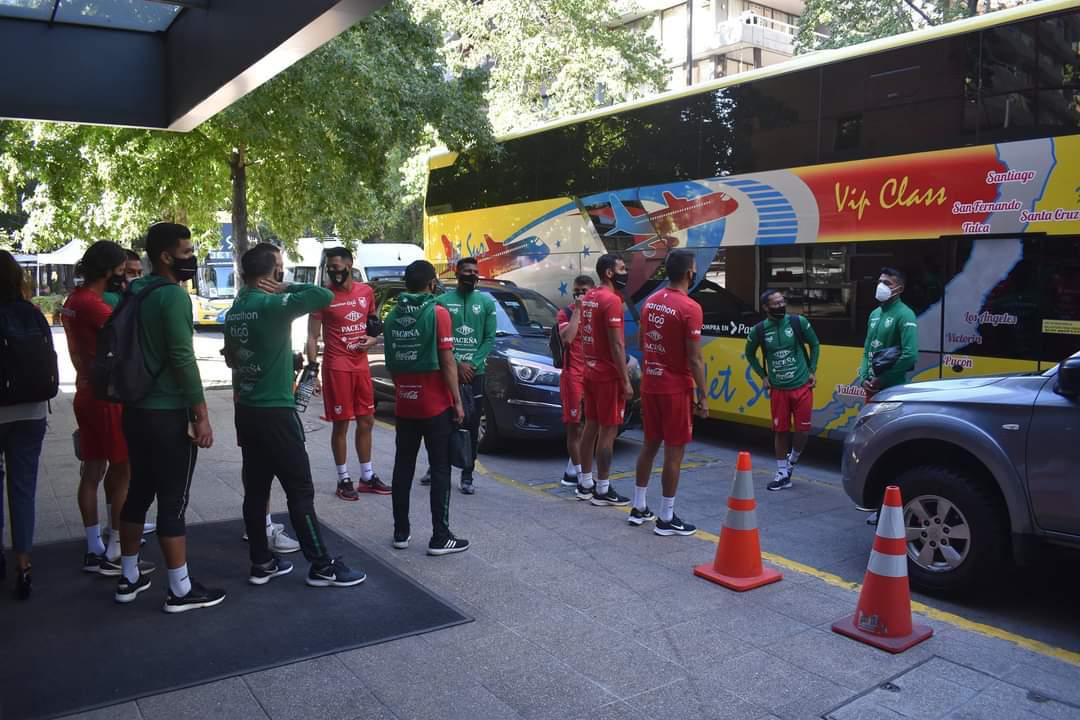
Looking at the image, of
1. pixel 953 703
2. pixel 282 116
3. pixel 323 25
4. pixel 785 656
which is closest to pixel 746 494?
pixel 785 656

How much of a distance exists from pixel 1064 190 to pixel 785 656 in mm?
4786

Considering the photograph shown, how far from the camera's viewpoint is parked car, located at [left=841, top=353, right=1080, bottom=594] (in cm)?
443

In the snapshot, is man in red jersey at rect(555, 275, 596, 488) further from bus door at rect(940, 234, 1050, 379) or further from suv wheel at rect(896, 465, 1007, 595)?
bus door at rect(940, 234, 1050, 379)

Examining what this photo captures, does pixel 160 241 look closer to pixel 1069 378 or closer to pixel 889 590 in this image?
pixel 889 590

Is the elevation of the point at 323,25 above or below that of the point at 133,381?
above

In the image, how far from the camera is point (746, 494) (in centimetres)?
509

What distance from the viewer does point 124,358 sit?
413 centimetres

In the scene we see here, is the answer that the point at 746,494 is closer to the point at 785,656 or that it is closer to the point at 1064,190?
the point at 785,656

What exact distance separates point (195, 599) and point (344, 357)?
2754 mm

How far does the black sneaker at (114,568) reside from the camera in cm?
495

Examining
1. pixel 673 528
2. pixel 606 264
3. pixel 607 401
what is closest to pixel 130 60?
pixel 606 264

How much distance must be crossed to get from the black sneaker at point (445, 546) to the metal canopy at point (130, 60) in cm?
358

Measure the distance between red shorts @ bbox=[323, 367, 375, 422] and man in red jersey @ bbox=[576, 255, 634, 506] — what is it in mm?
1812

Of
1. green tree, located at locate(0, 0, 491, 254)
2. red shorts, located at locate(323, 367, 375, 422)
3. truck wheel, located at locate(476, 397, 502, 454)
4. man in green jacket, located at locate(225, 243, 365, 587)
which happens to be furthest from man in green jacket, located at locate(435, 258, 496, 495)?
green tree, located at locate(0, 0, 491, 254)
